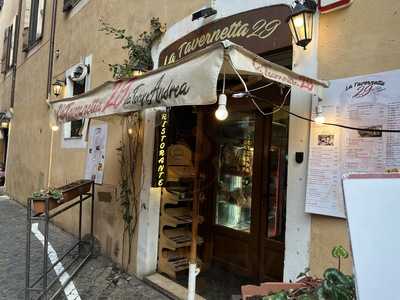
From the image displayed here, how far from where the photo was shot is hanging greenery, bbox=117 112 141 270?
5730 millimetres

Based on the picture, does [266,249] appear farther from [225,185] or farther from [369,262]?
[369,262]

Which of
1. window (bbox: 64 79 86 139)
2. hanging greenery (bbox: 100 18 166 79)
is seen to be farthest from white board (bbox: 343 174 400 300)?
window (bbox: 64 79 86 139)

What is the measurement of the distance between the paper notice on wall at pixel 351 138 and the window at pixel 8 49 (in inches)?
584

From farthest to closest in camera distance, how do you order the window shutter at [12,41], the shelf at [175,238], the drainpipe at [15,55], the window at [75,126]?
1. the window shutter at [12,41]
2. the drainpipe at [15,55]
3. the window at [75,126]
4. the shelf at [175,238]

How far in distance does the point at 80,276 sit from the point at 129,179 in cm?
148

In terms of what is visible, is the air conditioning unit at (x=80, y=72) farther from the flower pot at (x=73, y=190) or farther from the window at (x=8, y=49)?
the window at (x=8, y=49)

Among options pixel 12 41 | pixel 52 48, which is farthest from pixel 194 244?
pixel 12 41

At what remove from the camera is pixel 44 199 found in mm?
4453

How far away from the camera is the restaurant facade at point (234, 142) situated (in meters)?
3.08

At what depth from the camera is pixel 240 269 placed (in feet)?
17.4

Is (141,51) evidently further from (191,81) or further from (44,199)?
(191,81)

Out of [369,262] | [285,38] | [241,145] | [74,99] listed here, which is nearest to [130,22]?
[74,99]

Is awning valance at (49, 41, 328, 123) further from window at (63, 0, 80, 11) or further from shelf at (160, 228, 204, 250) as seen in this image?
window at (63, 0, 80, 11)

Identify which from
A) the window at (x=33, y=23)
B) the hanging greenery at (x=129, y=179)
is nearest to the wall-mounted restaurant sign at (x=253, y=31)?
the hanging greenery at (x=129, y=179)
